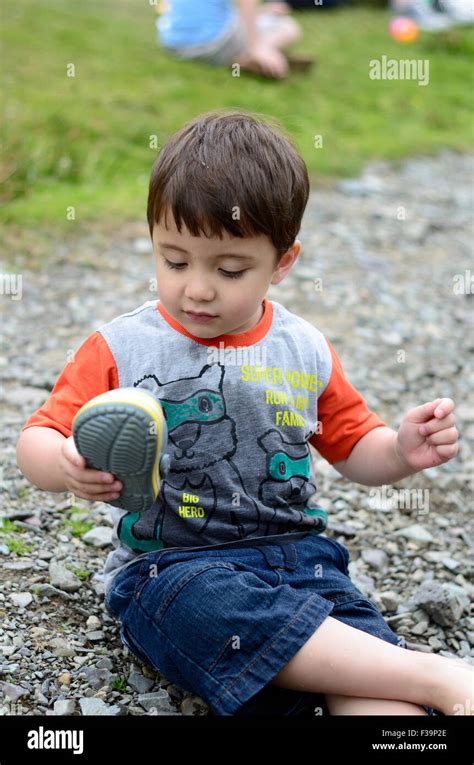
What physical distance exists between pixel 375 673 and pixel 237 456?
72 centimetres

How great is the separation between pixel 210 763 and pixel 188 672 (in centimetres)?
24

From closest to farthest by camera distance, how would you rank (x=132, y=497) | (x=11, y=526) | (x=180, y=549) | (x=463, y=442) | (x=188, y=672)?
(x=132, y=497)
(x=188, y=672)
(x=180, y=549)
(x=11, y=526)
(x=463, y=442)

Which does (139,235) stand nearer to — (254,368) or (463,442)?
(463,442)

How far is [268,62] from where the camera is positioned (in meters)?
11.3

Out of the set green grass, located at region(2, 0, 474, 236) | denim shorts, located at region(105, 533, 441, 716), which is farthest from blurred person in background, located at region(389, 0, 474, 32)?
denim shorts, located at region(105, 533, 441, 716)

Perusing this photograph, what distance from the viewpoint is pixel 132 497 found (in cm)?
245

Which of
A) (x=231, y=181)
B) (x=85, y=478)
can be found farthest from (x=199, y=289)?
(x=85, y=478)

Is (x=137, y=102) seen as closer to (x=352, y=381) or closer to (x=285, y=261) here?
(x=352, y=381)

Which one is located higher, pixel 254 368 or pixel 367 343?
pixel 254 368

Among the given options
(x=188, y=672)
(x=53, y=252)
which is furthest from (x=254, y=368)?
(x=53, y=252)

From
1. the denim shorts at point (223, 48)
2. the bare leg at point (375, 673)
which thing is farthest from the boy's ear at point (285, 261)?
the denim shorts at point (223, 48)

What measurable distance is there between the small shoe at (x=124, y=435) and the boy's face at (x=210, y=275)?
374 mm

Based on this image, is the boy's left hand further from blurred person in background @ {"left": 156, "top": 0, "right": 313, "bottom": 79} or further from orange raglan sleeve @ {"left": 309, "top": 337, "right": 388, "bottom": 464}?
blurred person in background @ {"left": 156, "top": 0, "right": 313, "bottom": 79}

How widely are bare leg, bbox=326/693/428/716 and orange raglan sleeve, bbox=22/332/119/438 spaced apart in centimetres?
105
